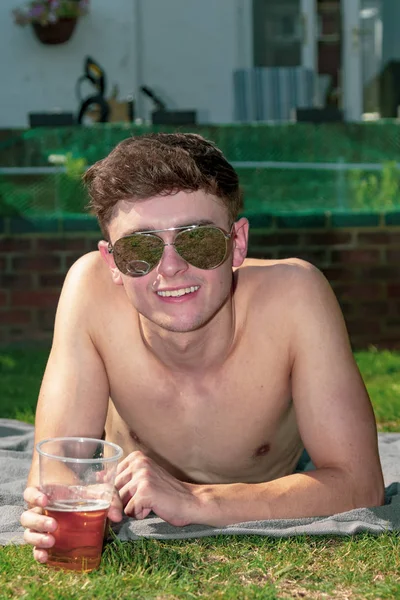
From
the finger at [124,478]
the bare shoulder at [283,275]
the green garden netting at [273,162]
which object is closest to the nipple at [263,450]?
the bare shoulder at [283,275]

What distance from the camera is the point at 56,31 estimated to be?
10.5m

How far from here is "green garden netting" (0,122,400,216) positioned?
7656 millimetres

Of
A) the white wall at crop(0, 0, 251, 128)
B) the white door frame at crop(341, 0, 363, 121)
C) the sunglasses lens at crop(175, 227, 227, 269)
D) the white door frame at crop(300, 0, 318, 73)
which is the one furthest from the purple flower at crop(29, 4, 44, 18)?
the sunglasses lens at crop(175, 227, 227, 269)

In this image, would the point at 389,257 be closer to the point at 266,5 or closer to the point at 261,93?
the point at 261,93

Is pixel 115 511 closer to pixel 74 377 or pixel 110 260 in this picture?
pixel 74 377

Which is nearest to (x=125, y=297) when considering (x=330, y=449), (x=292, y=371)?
(x=292, y=371)

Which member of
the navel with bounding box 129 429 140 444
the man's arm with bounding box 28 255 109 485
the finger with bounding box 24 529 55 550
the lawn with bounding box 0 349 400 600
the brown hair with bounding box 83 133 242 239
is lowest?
the lawn with bounding box 0 349 400 600

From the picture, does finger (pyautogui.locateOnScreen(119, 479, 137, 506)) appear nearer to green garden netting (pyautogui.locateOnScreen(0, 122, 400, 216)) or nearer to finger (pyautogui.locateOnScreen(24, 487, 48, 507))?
finger (pyautogui.locateOnScreen(24, 487, 48, 507))

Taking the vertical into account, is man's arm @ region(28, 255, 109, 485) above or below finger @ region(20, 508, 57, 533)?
above

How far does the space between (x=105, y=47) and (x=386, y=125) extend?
400 cm

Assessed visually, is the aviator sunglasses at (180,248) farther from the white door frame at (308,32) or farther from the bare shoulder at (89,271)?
the white door frame at (308,32)

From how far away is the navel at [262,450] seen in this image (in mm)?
3262

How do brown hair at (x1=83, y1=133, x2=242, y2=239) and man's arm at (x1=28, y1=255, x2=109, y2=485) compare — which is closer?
brown hair at (x1=83, y1=133, x2=242, y2=239)

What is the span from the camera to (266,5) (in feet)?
37.2
